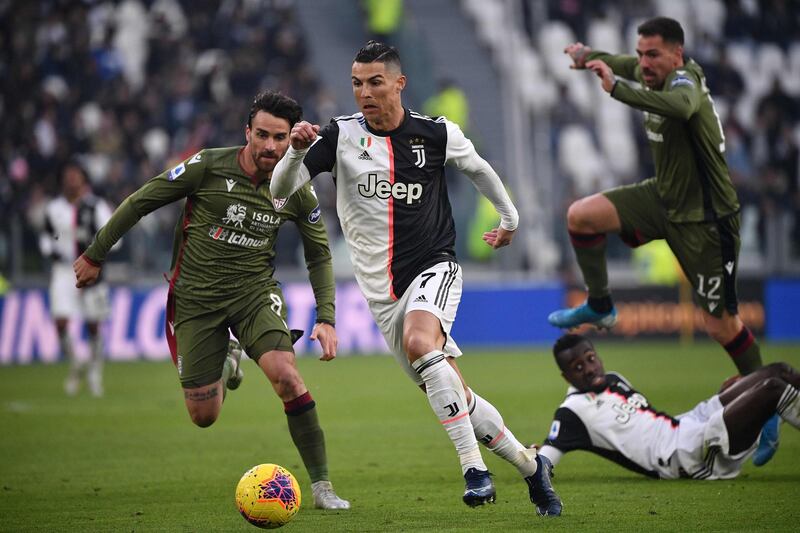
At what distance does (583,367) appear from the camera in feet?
28.9

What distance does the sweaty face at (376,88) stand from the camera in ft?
23.9

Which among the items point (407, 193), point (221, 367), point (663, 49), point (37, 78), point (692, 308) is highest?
point (37, 78)

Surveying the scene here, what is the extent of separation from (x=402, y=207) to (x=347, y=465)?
334cm

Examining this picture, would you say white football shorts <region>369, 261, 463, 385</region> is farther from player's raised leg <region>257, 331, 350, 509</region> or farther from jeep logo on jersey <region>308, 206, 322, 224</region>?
jeep logo on jersey <region>308, 206, 322, 224</region>

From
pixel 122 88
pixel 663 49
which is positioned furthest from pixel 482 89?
pixel 663 49

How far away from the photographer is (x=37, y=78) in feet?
79.6

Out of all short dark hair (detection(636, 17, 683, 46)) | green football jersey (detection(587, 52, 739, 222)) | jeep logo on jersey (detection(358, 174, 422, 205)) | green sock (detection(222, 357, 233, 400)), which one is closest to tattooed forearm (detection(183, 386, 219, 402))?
green sock (detection(222, 357, 233, 400))

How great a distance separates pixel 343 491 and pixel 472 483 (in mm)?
2109

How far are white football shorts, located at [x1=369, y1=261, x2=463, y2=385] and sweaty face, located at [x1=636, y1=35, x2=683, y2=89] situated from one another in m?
2.48

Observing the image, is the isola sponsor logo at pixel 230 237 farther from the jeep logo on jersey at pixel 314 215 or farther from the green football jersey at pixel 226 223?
the jeep logo on jersey at pixel 314 215

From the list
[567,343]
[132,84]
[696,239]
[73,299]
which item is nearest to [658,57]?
[696,239]

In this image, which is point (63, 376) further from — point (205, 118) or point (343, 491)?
point (343, 491)

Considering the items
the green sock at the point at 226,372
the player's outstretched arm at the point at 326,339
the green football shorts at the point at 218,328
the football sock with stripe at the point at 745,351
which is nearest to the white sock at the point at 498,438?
the player's outstretched arm at the point at 326,339

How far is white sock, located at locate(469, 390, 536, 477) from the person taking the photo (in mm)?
7133
